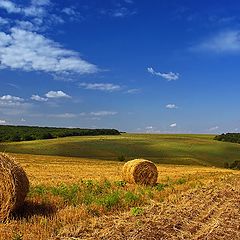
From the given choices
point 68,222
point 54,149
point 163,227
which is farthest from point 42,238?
point 54,149

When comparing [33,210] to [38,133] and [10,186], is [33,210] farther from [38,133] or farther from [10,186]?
[38,133]

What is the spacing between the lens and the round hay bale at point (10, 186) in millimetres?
9938

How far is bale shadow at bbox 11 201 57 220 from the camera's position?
32.7ft

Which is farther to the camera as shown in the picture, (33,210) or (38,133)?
(38,133)

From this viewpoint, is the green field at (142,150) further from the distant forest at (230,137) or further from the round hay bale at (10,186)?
the round hay bale at (10,186)

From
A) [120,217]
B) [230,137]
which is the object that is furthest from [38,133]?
[120,217]

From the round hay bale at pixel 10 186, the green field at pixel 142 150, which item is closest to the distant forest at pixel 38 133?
the green field at pixel 142 150

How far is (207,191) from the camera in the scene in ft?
47.1

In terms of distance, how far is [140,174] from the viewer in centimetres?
1900

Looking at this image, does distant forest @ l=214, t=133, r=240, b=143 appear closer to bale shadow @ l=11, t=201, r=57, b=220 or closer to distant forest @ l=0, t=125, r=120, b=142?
distant forest @ l=0, t=125, r=120, b=142

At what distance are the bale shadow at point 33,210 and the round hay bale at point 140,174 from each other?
316 inches

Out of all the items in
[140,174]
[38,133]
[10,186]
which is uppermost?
[38,133]

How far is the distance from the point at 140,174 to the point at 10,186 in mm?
9490

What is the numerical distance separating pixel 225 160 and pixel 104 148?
540 inches
